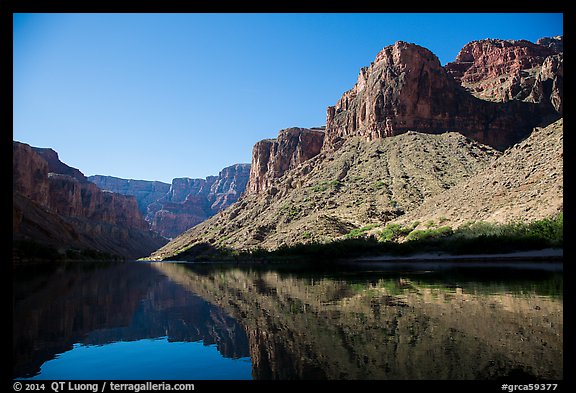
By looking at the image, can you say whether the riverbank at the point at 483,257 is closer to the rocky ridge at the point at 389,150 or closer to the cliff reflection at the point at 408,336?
the rocky ridge at the point at 389,150

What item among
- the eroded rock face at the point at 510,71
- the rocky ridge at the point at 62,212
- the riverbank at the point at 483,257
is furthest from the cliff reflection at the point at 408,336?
the eroded rock face at the point at 510,71

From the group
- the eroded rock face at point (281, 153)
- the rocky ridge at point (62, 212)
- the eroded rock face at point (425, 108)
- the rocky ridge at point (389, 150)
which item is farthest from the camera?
the eroded rock face at point (281, 153)

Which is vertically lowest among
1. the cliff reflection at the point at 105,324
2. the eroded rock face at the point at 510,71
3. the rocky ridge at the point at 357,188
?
the cliff reflection at the point at 105,324

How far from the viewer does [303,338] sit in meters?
9.02

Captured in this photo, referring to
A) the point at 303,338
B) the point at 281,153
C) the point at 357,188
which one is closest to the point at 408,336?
the point at 303,338

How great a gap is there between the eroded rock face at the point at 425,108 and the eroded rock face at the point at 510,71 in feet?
23.8

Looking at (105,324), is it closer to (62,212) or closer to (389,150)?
(389,150)

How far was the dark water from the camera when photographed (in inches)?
271

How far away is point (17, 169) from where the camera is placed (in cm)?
12444

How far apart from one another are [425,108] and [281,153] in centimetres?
6594

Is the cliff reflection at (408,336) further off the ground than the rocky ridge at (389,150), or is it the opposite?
the rocky ridge at (389,150)

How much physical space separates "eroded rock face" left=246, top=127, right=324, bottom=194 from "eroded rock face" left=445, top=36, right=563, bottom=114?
188 ft

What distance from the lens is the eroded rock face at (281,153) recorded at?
145 m

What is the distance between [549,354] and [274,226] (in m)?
79.2
